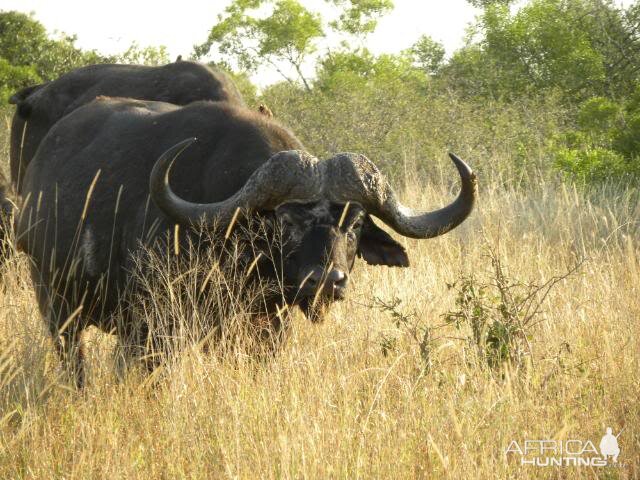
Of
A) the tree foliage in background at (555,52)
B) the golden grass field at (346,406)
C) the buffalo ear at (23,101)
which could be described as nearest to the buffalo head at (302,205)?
the golden grass field at (346,406)

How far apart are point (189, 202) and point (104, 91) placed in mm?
2650

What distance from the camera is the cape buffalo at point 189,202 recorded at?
5129 mm

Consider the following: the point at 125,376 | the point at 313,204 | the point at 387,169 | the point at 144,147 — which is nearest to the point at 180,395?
the point at 125,376

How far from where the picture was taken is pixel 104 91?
7.59 m

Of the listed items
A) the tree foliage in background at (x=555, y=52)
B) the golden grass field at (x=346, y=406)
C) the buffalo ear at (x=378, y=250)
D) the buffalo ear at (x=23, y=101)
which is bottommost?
the golden grass field at (x=346, y=406)

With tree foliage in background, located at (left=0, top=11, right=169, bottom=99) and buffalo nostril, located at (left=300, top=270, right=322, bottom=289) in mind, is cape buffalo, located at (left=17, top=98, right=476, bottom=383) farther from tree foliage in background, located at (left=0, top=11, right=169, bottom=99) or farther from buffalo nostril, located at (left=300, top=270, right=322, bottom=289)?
tree foliage in background, located at (left=0, top=11, right=169, bottom=99)

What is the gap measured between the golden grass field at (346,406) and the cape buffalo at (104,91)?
215 cm

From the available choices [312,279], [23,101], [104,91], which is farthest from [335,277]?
[23,101]

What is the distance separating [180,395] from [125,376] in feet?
2.21

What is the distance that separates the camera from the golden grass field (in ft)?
11.7

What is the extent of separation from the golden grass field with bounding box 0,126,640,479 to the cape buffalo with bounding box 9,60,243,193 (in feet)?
7.04

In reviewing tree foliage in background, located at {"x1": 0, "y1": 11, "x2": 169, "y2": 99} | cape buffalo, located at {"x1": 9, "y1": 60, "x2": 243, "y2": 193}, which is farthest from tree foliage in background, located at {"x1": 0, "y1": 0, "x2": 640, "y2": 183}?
cape buffalo, located at {"x1": 9, "y1": 60, "x2": 243, "y2": 193}

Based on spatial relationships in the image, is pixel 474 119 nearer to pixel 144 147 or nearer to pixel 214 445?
pixel 144 147

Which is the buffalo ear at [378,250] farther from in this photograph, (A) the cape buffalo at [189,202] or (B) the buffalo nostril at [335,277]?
(B) the buffalo nostril at [335,277]
